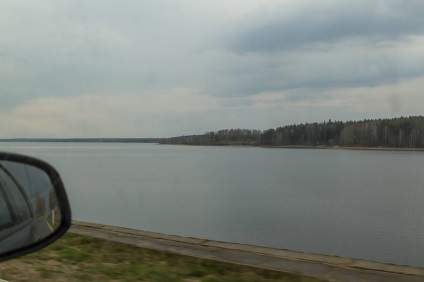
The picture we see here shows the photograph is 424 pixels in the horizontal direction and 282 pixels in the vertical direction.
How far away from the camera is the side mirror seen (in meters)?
2.42

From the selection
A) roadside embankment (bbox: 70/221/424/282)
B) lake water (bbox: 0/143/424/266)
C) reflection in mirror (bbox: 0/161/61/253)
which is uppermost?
reflection in mirror (bbox: 0/161/61/253)

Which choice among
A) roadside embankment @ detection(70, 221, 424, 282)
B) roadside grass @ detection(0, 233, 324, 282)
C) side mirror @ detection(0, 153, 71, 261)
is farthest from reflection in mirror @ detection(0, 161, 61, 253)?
roadside embankment @ detection(70, 221, 424, 282)

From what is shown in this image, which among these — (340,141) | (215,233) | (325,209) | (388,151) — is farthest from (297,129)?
(215,233)

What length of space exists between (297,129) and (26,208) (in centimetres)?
8306

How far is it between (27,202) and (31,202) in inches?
1.0

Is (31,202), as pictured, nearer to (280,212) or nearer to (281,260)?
(281,260)

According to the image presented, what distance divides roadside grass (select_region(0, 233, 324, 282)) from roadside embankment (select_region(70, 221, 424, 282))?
37 cm

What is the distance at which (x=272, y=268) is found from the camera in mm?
5613

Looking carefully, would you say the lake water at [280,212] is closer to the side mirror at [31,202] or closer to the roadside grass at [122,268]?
the roadside grass at [122,268]

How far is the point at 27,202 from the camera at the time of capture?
8.35ft

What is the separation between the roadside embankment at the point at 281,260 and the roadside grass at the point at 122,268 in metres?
0.37

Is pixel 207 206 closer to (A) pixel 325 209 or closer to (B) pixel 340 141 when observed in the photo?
(A) pixel 325 209

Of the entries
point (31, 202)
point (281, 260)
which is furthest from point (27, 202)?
point (281, 260)

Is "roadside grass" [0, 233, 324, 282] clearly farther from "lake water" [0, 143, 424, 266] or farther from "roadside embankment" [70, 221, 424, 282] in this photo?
"lake water" [0, 143, 424, 266]
